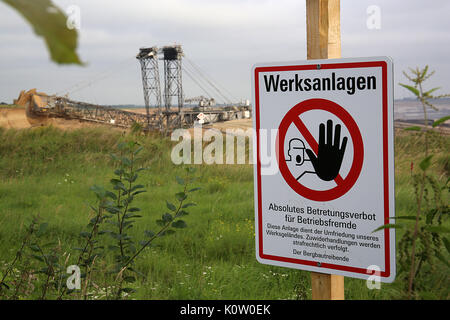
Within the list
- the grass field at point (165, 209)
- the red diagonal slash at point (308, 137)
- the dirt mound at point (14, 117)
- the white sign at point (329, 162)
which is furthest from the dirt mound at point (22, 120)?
the red diagonal slash at point (308, 137)

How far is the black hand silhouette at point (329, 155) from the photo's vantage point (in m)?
2.11

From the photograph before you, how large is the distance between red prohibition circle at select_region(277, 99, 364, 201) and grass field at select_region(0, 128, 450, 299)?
0.33m

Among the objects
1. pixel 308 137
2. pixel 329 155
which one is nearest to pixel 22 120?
pixel 308 137

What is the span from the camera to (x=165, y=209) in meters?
5.99

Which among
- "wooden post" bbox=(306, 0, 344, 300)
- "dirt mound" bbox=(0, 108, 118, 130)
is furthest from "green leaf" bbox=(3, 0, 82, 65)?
"dirt mound" bbox=(0, 108, 118, 130)

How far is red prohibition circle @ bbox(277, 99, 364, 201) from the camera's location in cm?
208

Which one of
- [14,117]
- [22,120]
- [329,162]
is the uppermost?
[14,117]

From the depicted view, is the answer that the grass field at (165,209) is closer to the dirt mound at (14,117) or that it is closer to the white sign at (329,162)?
the white sign at (329,162)

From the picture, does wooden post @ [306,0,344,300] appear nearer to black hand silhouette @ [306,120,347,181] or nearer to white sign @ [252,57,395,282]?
white sign @ [252,57,395,282]

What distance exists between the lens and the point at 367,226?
2.09m

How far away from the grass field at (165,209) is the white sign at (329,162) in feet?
0.80

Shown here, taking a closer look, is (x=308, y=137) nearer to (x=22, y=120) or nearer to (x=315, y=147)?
(x=315, y=147)

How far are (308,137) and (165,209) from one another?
4.06 metres
